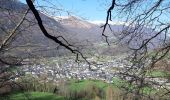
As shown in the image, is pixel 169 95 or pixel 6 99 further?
pixel 6 99

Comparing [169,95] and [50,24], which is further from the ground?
[50,24]

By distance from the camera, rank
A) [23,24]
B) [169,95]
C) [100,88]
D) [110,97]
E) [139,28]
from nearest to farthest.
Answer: [139,28] → [169,95] → [23,24] → [110,97] → [100,88]

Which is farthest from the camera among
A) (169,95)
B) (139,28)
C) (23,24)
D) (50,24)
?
(23,24)

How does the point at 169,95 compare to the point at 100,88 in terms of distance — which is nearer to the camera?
the point at 169,95

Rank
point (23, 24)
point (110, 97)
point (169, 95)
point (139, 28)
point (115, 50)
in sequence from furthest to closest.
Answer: point (110, 97) < point (23, 24) < point (115, 50) < point (169, 95) < point (139, 28)

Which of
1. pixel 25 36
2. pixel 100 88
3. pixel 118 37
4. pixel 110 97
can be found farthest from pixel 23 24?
pixel 100 88

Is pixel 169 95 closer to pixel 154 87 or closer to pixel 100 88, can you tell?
pixel 154 87

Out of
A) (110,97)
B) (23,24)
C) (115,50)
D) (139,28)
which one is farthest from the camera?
(110,97)

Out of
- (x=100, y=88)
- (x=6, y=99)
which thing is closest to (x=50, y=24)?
(x=6, y=99)

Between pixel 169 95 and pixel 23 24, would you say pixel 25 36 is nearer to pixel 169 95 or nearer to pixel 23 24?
pixel 23 24
